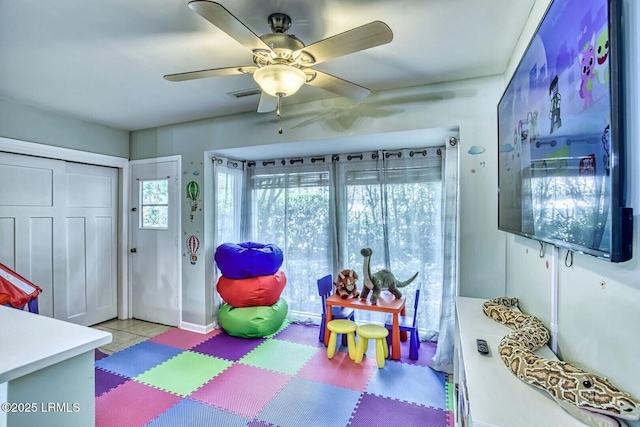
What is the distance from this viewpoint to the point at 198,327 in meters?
3.56

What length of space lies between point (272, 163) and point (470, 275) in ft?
8.67

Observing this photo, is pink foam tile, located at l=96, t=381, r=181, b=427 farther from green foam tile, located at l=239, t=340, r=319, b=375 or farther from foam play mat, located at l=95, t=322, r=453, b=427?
green foam tile, located at l=239, t=340, r=319, b=375

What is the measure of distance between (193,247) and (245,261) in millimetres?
737

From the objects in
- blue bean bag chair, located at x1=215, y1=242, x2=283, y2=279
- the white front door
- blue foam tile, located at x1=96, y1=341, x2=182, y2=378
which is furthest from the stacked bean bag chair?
the white front door

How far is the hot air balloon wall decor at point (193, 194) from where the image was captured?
357 centimetres

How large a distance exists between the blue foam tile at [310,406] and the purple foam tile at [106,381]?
125cm

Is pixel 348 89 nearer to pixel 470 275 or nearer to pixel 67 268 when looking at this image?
pixel 470 275

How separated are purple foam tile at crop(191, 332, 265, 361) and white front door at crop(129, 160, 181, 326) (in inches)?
29.0

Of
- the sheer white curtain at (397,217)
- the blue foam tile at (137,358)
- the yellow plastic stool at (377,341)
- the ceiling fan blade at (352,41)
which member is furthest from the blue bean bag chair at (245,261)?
the ceiling fan blade at (352,41)

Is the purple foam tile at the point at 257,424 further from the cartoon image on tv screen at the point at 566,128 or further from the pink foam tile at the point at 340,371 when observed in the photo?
the cartoon image on tv screen at the point at 566,128

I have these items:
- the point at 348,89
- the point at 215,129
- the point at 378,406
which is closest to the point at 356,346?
the point at 378,406

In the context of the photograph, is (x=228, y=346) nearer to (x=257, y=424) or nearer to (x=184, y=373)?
(x=184, y=373)

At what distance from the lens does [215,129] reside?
11.4ft

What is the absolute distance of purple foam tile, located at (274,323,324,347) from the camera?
3.24 m
